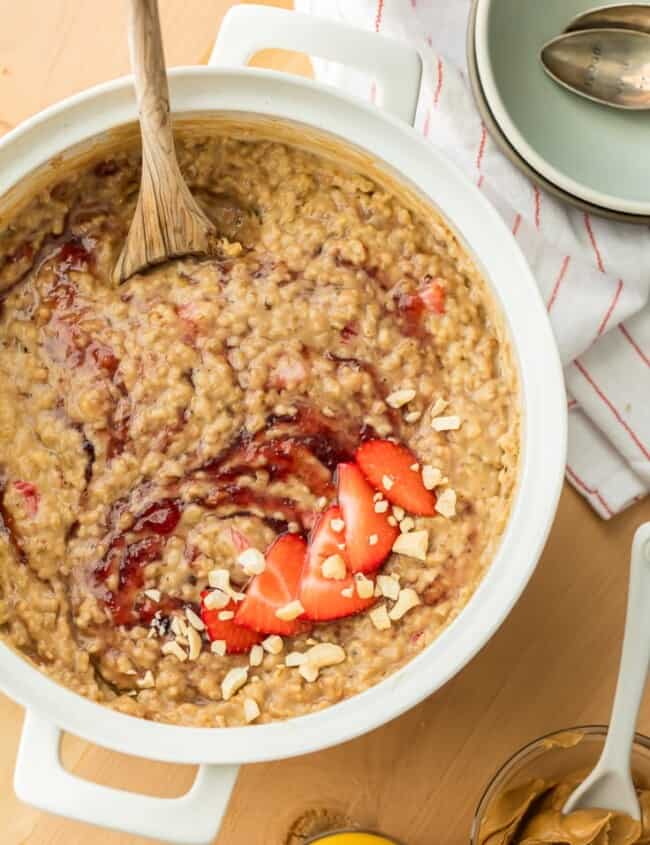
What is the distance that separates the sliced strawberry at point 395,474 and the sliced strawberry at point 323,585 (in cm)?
5

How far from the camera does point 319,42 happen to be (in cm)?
108

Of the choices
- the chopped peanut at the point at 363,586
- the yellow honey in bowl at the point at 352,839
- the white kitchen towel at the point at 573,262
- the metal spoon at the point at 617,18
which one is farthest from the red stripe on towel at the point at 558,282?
the yellow honey in bowl at the point at 352,839

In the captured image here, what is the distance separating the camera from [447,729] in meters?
1.31

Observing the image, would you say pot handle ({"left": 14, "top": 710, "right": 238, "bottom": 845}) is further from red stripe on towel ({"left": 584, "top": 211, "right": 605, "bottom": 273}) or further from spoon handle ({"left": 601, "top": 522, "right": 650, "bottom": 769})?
red stripe on towel ({"left": 584, "top": 211, "right": 605, "bottom": 273})

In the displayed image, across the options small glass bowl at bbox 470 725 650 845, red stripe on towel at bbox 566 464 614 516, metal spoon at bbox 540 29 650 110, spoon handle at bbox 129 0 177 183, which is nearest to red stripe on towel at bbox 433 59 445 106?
metal spoon at bbox 540 29 650 110

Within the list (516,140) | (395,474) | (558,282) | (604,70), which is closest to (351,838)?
(395,474)

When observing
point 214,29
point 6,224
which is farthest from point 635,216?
point 6,224

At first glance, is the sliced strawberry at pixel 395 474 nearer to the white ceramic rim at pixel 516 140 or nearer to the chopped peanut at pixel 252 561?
the chopped peanut at pixel 252 561

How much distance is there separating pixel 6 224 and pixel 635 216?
0.62 metres

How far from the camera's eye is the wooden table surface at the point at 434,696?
130cm

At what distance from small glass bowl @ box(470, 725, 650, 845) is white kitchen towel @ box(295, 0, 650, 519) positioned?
24cm

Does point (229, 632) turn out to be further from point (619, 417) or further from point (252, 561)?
point (619, 417)

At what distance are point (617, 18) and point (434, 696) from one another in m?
0.75

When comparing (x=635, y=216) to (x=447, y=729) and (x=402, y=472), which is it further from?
(x=447, y=729)
